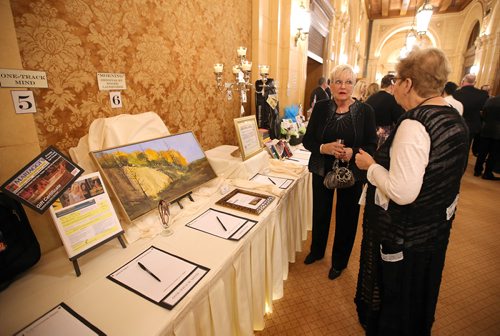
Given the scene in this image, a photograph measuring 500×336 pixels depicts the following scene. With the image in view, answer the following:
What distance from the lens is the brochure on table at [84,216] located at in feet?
3.18

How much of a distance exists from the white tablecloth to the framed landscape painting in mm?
137

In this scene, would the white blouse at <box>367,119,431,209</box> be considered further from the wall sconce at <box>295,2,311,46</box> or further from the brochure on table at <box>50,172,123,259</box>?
the wall sconce at <box>295,2,311,46</box>

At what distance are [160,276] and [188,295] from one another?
16 centimetres

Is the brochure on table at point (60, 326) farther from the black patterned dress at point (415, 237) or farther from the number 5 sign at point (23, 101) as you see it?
the black patterned dress at point (415, 237)

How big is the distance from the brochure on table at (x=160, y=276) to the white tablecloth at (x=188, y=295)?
22 mm

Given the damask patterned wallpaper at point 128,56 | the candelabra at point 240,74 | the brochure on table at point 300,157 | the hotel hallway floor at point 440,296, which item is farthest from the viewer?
the brochure on table at point 300,157

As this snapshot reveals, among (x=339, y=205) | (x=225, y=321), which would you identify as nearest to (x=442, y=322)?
(x=339, y=205)

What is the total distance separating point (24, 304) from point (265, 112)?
96.2 inches

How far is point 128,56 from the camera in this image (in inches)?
61.2

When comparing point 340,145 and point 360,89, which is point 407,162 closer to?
point 340,145

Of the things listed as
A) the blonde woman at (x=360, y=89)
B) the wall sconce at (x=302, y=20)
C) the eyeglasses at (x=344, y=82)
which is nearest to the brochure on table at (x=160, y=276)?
the eyeglasses at (x=344, y=82)

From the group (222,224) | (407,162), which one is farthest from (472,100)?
(222,224)

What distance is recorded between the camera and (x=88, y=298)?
2.86 feet

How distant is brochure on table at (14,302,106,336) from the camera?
74 cm
